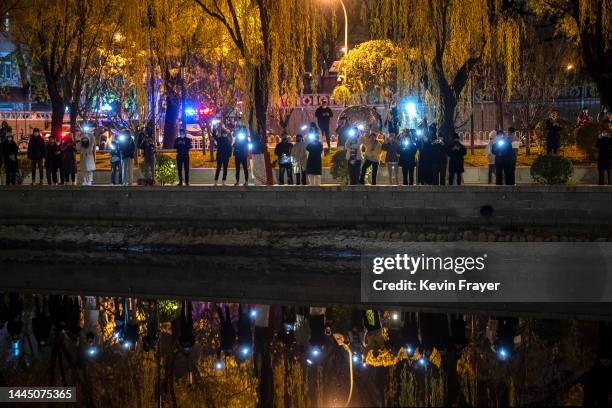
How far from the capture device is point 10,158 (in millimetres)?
31484

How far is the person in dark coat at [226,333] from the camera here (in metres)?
17.5

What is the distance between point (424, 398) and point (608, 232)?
1256 centimetres

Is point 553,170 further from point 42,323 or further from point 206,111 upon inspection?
point 206,111

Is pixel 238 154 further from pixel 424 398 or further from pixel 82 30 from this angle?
pixel 424 398

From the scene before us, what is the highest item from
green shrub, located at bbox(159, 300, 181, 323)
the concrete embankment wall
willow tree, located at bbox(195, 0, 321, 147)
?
willow tree, located at bbox(195, 0, 321, 147)

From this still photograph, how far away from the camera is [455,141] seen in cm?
2766

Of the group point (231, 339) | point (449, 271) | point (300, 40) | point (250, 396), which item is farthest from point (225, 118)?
point (250, 396)

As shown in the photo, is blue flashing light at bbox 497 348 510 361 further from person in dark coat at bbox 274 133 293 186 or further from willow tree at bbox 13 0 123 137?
willow tree at bbox 13 0 123 137

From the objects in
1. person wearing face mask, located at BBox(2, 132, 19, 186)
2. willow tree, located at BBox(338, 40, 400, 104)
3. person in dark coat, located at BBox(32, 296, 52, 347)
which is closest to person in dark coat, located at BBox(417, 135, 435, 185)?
person in dark coat, located at BBox(32, 296, 52, 347)

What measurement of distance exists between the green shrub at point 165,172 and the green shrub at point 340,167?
16.3 ft

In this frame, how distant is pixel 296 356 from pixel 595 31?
16.1m

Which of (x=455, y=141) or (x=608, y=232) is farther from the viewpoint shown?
(x=455, y=141)

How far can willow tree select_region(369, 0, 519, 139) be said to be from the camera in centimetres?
3022

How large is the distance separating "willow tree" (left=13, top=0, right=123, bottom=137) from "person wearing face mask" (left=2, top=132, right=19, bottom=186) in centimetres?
490
